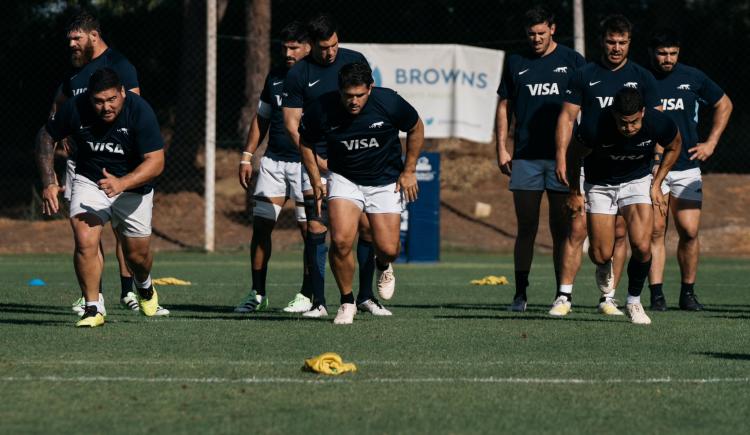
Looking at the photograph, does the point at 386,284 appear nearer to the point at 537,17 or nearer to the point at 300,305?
the point at 300,305

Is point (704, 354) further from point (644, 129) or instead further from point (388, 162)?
point (388, 162)

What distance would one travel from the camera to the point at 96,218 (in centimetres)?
953

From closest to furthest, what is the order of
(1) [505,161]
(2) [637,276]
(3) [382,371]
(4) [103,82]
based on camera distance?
(3) [382,371] → (4) [103,82] → (2) [637,276] → (1) [505,161]

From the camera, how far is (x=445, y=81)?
874 inches

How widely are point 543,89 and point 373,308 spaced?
90.8 inches

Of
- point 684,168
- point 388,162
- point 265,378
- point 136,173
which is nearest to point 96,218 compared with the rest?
point 136,173

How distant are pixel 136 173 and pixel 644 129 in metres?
3.61

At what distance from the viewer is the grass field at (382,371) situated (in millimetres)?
5875

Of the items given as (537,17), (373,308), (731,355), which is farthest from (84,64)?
(731,355)

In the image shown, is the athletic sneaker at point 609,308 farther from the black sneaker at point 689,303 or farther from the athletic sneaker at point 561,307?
the black sneaker at point 689,303

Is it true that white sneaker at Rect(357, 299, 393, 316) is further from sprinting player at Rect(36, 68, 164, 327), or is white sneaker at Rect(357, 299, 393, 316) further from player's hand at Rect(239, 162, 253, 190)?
sprinting player at Rect(36, 68, 164, 327)

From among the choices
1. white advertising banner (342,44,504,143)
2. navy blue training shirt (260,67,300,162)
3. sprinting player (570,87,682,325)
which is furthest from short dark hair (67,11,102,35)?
white advertising banner (342,44,504,143)

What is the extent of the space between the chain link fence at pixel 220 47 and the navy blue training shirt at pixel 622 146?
14401 millimetres

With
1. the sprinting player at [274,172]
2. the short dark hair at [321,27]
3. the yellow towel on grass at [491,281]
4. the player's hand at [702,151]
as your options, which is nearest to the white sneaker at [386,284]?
the sprinting player at [274,172]
